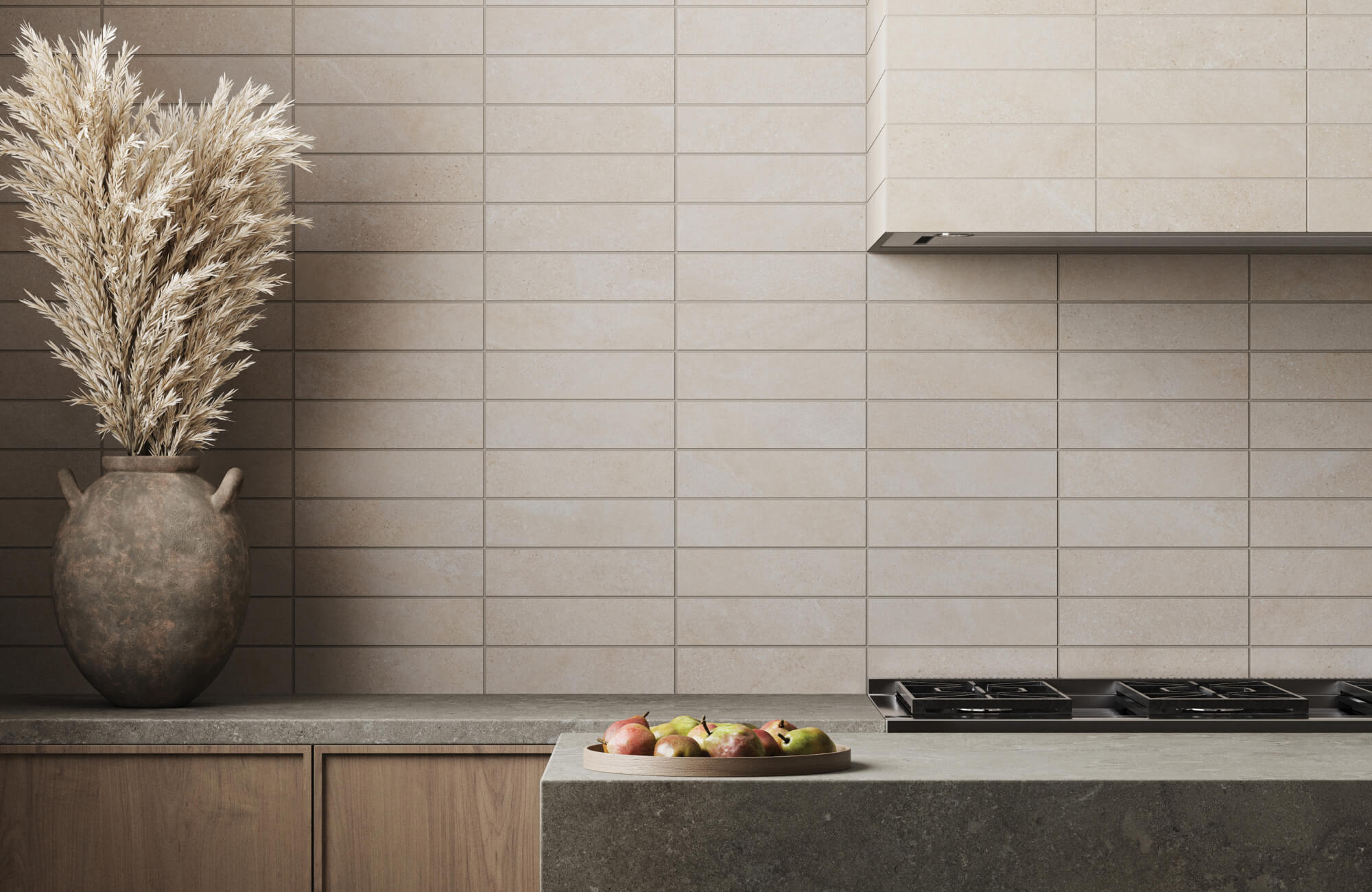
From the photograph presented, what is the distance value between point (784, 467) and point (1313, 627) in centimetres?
129

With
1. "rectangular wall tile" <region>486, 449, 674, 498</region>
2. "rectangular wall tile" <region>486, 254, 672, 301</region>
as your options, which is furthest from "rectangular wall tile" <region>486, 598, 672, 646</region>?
"rectangular wall tile" <region>486, 254, 672, 301</region>

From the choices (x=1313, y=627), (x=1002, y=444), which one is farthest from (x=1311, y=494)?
(x=1002, y=444)

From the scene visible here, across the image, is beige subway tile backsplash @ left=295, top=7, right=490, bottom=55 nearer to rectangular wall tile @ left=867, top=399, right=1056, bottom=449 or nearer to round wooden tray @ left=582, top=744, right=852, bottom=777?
rectangular wall tile @ left=867, top=399, right=1056, bottom=449

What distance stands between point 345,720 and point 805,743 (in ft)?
3.67

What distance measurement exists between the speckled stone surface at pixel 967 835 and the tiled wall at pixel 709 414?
4.02 feet

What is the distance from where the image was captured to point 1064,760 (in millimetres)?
1558

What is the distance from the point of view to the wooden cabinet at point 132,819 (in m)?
2.19

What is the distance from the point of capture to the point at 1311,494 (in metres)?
2.64

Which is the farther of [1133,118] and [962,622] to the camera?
[962,622]

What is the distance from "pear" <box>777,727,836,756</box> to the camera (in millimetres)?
1496

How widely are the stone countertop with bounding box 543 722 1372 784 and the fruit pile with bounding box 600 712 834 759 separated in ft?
0.14

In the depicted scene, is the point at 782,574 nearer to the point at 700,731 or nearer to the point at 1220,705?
the point at 1220,705

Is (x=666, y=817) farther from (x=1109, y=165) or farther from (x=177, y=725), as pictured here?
(x=1109, y=165)

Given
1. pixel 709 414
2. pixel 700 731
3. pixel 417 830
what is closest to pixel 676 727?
pixel 700 731
